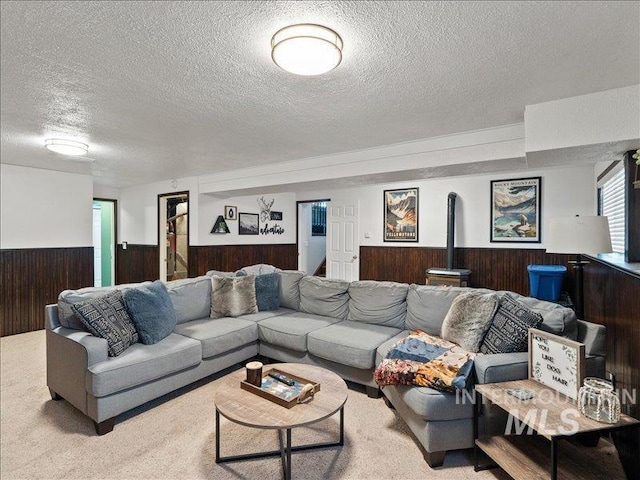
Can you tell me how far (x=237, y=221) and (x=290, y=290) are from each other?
2.81m

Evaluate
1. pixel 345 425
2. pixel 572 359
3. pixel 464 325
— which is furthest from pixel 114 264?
pixel 572 359

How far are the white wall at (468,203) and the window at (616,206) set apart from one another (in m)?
0.65

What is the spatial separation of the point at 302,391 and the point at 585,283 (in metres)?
2.77

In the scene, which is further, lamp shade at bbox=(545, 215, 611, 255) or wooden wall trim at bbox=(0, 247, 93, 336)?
wooden wall trim at bbox=(0, 247, 93, 336)

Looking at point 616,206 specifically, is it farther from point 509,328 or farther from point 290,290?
point 290,290

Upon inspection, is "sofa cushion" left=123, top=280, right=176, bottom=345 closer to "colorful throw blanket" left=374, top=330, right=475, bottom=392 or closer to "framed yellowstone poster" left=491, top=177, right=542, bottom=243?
"colorful throw blanket" left=374, top=330, right=475, bottom=392

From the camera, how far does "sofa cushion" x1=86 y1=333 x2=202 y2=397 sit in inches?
88.7

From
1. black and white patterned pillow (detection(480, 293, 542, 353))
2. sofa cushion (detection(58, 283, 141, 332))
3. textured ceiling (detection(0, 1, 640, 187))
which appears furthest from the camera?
sofa cushion (detection(58, 283, 141, 332))

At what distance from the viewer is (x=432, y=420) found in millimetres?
1969

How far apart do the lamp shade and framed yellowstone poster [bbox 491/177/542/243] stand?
2548mm

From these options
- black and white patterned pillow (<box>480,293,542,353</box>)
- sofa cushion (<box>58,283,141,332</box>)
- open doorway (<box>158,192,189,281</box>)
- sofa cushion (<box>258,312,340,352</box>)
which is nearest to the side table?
black and white patterned pillow (<box>480,293,542,353</box>)

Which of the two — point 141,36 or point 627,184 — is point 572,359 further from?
point 141,36

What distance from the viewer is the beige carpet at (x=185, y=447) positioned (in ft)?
6.28

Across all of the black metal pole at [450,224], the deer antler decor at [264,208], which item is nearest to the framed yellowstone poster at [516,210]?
the black metal pole at [450,224]
